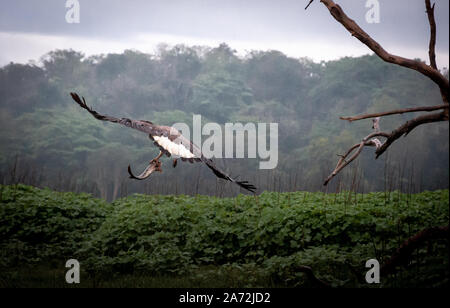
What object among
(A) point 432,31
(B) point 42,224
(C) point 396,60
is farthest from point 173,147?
(B) point 42,224

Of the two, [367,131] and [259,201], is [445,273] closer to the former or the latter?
[259,201]

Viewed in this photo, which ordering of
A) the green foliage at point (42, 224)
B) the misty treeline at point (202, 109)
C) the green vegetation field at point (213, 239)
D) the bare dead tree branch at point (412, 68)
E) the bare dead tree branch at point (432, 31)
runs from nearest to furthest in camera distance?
the bare dead tree branch at point (412, 68) → the bare dead tree branch at point (432, 31) → the green vegetation field at point (213, 239) → the green foliage at point (42, 224) → the misty treeline at point (202, 109)

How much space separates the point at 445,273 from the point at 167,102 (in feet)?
56.5

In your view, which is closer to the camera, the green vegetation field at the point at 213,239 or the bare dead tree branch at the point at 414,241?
the bare dead tree branch at the point at 414,241

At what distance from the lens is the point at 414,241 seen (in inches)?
102

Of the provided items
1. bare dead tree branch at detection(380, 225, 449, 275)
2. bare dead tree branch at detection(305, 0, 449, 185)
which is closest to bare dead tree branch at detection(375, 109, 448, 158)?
bare dead tree branch at detection(305, 0, 449, 185)

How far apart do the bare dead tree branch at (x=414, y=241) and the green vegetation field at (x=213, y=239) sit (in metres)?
0.45

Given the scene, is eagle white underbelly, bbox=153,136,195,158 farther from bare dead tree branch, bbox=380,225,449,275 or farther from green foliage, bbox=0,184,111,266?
green foliage, bbox=0,184,111,266

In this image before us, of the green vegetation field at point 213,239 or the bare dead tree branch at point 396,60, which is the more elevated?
the bare dead tree branch at point 396,60

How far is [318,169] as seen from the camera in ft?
49.6

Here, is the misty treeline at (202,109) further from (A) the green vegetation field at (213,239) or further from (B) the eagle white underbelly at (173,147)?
(B) the eagle white underbelly at (173,147)

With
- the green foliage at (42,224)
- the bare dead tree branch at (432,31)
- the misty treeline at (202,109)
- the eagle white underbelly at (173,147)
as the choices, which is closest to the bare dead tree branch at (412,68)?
the bare dead tree branch at (432,31)

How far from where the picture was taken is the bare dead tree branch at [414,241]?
252 centimetres
